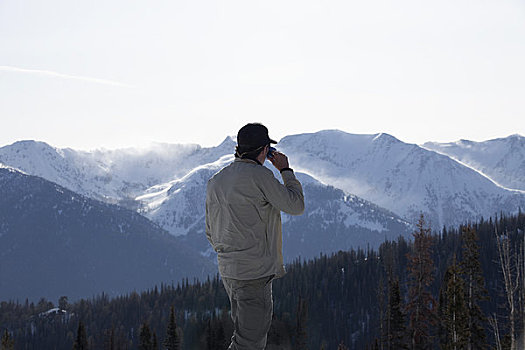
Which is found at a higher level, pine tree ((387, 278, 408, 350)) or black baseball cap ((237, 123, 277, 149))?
black baseball cap ((237, 123, 277, 149))

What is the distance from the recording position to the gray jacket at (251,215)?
309 inches

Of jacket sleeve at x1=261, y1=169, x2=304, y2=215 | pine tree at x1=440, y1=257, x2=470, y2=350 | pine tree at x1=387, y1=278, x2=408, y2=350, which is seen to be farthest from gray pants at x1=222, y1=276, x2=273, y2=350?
pine tree at x1=387, y1=278, x2=408, y2=350

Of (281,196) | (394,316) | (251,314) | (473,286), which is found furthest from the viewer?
(394,316)

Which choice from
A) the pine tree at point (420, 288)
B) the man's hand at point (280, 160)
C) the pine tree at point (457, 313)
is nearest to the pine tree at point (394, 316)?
the pine tree at point (420, 288)

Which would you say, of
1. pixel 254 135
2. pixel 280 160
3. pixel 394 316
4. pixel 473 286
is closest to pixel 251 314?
pixel 280 160

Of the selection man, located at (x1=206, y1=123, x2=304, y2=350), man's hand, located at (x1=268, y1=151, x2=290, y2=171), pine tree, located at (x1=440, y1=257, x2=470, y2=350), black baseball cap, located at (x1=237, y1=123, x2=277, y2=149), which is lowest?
pine tree, located at (x1=440, y1=257, x2=470, y2=350)

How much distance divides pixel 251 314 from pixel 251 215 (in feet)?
4.09

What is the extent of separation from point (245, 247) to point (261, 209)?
522 mm

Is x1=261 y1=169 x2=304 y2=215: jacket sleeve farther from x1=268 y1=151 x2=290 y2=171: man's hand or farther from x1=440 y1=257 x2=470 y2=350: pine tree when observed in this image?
x1=440 y1=257 x2=470 y2=350: pine tree

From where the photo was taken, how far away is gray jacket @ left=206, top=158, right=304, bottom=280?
7.86m

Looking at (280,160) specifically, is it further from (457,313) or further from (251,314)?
(457,313)

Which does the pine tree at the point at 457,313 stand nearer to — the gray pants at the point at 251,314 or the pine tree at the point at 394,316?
the pine tree at the point at 394,316

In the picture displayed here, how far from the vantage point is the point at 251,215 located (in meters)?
8.00

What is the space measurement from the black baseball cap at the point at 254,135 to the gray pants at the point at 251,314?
173 cm
